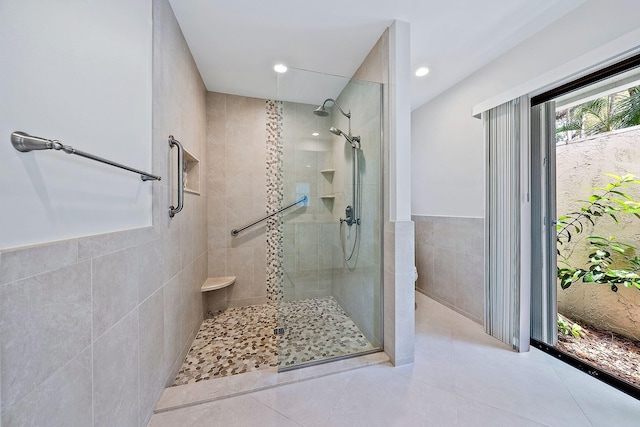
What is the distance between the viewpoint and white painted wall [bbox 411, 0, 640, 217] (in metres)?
1.31

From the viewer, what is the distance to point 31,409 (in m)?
0.57

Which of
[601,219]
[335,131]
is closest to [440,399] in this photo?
[335,131]

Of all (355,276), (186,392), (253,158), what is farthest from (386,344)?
(253,158)

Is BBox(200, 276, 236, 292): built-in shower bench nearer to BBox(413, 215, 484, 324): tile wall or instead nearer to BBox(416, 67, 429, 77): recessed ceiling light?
BBox(413, 215, 484, 324): tile wall

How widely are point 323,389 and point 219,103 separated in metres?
2.88

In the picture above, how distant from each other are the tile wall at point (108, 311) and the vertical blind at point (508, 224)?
2451 mm

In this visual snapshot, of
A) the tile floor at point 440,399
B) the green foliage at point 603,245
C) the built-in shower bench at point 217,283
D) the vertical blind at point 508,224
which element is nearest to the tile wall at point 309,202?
the tile floor at point 440,399

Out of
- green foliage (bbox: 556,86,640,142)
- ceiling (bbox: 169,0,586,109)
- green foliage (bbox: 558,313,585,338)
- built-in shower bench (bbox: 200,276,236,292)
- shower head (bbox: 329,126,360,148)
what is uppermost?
ceiling (bbox: 169,0,586,109)

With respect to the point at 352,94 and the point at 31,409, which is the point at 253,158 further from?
the point at 31,409

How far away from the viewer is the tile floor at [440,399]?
44.6 inches

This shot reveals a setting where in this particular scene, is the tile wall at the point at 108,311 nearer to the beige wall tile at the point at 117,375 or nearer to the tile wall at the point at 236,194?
the beige wall tile at the point at 117,375

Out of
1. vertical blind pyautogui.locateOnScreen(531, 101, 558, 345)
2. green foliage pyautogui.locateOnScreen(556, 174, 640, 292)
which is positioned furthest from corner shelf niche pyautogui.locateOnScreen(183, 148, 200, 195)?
green foliage pyautogui.locateOnScreen(556, 174, 640, 292)

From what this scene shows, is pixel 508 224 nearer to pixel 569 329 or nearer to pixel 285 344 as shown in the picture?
pixel 569 329

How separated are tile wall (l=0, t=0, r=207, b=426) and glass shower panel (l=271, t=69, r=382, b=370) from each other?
75cm
